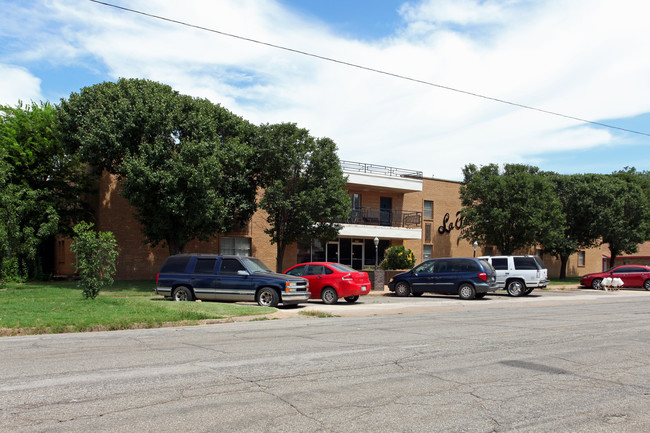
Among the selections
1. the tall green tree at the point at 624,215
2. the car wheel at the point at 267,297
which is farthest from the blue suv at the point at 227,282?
the tall green tree at the point at 624,215

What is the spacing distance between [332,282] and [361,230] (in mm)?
14068

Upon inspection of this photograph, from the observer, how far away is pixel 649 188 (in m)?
49.1

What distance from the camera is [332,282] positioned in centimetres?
2039

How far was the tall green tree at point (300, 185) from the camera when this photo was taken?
2686cm

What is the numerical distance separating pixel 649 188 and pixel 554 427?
170 feet

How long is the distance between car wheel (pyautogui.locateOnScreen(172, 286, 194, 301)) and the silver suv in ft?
50.1

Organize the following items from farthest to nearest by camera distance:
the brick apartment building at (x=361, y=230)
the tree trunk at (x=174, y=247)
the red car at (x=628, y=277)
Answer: the red car at (x=628, y=277)
the brick apartment building at (x=361, y=230)
the tree trunk at (x=174, y=247)

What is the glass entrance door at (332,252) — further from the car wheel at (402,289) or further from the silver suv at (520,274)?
the silver suv at (520,274)

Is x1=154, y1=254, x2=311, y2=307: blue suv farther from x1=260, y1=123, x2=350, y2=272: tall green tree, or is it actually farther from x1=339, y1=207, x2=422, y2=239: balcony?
x1=339, y1=207, x2=422, y2=239: balcony

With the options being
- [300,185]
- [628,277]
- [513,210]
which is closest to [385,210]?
[513,210]

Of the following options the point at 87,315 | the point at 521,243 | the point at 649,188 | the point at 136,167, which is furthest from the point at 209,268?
the point at 649,188

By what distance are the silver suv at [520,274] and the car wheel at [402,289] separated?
15.3 ft

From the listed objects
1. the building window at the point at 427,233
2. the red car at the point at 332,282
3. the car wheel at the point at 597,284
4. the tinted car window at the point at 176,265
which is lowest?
the car wheel at the point at 597,284

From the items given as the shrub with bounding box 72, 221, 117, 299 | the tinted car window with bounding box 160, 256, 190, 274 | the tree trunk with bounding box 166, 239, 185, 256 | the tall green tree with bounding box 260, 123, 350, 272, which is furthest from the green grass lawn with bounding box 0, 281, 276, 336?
the tall green tree with bounding box 260, 123, 350, 272
